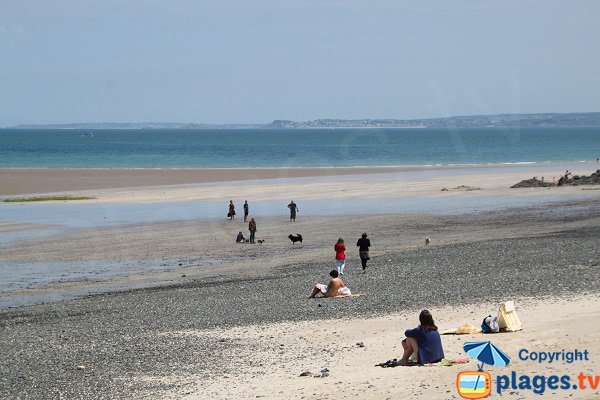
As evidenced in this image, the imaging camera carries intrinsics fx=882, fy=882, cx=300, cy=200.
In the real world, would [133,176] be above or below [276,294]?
below

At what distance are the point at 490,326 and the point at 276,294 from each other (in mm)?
8071

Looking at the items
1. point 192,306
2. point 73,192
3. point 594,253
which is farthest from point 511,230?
point 73,192

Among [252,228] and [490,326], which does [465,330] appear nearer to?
[490,326]

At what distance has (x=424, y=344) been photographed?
506 inches

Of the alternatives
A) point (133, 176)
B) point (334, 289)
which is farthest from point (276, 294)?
point (133, 176)

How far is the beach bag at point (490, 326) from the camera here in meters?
14.1

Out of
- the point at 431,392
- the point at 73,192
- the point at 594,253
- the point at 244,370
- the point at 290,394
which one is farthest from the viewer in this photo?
the point at 73,192

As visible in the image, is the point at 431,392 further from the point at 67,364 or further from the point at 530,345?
the point at 67,364

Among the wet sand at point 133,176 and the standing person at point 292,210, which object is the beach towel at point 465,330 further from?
the wet sand at point 133,176

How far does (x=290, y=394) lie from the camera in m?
12.3

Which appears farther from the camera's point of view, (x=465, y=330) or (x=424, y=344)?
(x=465, y=330)

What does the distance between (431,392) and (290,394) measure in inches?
81.9

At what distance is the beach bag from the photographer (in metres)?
14.1

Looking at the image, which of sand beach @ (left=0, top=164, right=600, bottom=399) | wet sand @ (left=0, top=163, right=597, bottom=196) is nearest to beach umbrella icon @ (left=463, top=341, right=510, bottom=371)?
sand beach @ (left=0, top=164, right=600, bottom=399)
